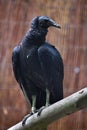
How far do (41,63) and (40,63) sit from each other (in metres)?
0.01

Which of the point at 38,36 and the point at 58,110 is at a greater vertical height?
the point at 38,36

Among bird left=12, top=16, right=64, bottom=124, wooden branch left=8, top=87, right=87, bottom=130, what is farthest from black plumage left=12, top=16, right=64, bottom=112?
wooden branch left=8, top=87, right=87, bottom=130

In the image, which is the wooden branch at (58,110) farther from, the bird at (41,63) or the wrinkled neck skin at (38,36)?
the wrinkled neck skin at (38,36)

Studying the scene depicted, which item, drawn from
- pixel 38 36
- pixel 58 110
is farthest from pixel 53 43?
pixel 58 110

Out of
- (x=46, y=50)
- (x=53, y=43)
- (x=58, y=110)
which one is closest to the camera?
(x=58, y=110)

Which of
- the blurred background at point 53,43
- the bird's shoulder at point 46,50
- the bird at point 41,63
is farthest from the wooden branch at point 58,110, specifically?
the blurred background at point 53,43

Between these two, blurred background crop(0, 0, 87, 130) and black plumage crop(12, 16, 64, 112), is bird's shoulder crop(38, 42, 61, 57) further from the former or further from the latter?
blurred background crop(0, 0, 87, 130)

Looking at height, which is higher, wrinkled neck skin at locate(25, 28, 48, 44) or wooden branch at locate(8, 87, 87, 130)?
wrinkled neck skin at locate(25, 28, 48, 44)

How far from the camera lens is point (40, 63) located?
2.14 m

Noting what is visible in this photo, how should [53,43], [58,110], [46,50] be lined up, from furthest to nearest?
[53,43], [46,50], [58,110]

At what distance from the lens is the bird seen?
2133 mm

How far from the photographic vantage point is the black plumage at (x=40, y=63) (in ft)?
7.00

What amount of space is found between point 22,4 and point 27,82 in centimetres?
69

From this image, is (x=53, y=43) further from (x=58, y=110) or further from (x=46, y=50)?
(x=58, y=110)
